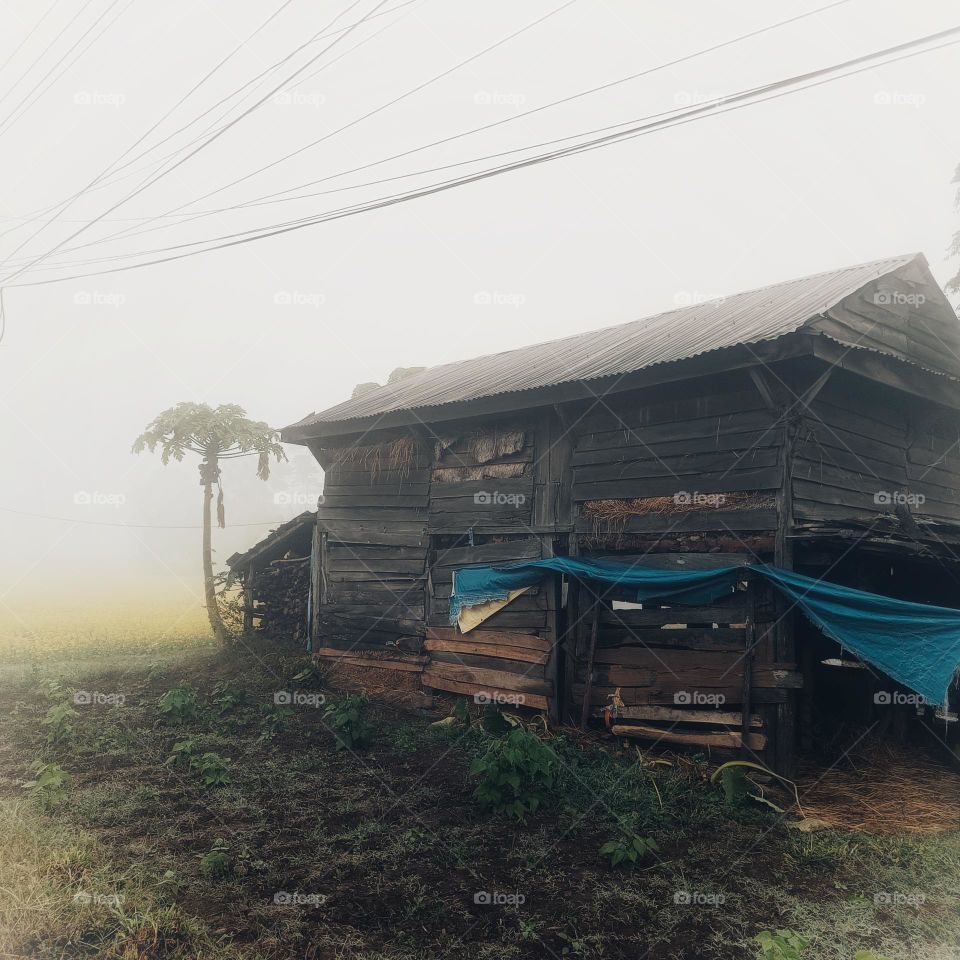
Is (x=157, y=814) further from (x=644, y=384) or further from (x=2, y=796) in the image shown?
(x=644, y=384)

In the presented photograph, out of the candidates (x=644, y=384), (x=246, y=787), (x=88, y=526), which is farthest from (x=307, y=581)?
(x=88, y=526)

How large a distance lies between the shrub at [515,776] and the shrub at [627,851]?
1224 millimetres

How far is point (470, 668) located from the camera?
39.1 feet

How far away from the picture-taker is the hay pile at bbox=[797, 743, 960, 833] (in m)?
7.39

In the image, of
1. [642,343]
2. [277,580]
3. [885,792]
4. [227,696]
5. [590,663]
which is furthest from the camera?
[277,580]

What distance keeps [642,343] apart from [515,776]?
268 inches

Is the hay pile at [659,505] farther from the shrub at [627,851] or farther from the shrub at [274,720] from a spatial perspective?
the shrub at [274,720]

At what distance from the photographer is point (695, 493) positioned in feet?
30.8

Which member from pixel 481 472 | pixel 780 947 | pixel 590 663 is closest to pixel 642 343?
pixel 481 472

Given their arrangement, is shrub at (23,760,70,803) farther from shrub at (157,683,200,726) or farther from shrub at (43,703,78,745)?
shrub at (157,683,200,726)

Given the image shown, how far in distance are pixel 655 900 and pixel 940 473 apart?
8.97 meters

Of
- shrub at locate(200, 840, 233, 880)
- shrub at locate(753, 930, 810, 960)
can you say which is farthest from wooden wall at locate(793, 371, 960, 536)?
shrub at locate(200, 840, 233, 880)

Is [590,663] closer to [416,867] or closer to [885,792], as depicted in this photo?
[885,792]

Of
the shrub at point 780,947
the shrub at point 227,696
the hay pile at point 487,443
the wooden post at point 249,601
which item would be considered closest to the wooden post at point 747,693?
the shrub at point 780,947
